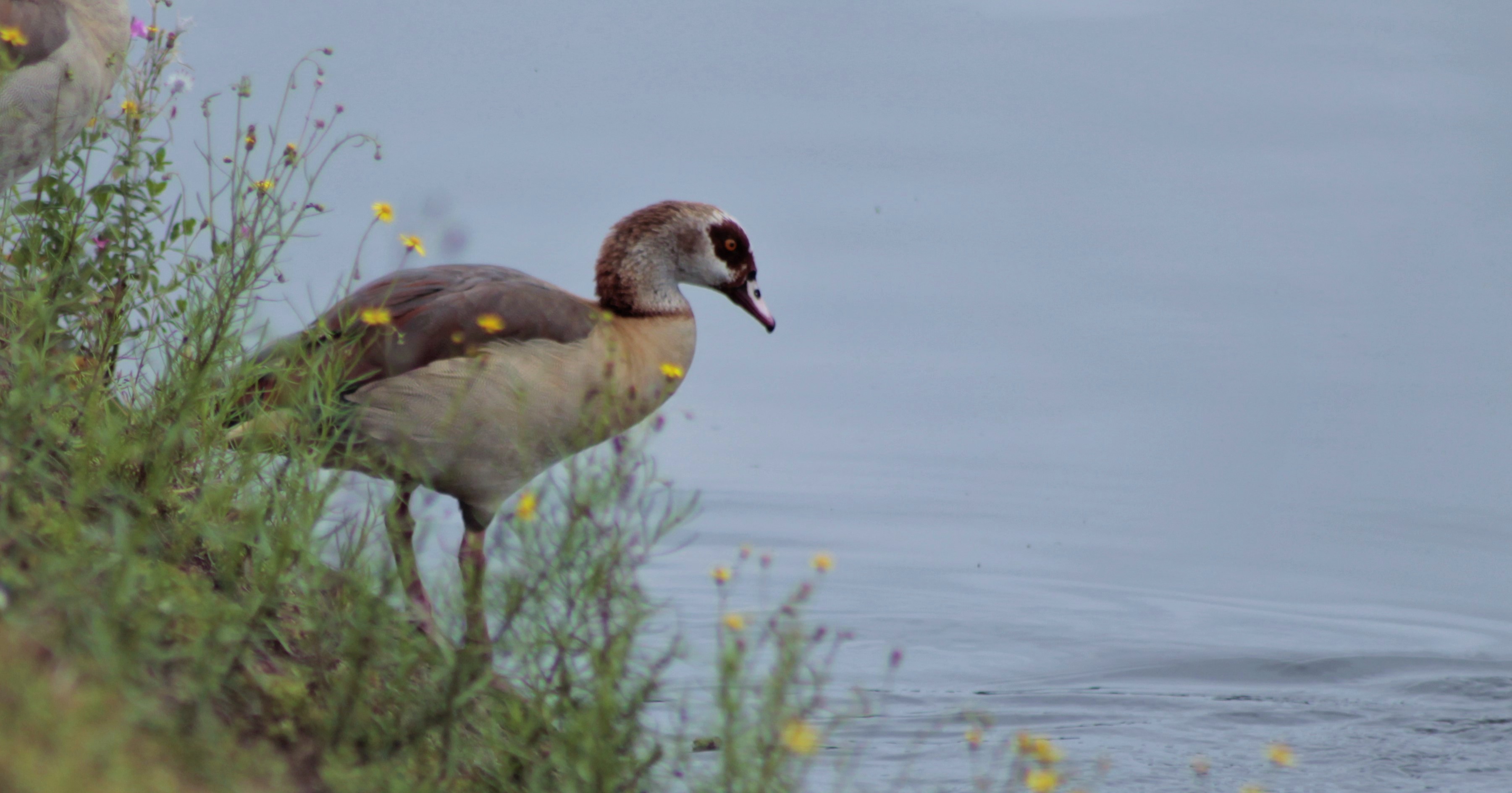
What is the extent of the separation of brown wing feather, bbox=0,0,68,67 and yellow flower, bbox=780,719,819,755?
11.2 ft

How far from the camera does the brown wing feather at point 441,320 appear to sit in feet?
16.9

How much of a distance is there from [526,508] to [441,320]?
6.95 ft

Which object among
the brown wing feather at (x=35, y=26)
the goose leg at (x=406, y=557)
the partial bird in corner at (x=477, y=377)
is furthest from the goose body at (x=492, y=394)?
the brown wing feather at (x=35, y=26)

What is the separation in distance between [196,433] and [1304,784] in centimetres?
428

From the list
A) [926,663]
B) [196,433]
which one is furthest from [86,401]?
[926,663]

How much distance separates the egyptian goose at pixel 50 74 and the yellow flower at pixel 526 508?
2373 mm

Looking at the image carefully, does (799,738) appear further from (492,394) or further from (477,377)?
(492,394)

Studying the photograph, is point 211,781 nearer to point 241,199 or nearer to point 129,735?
point 129,735

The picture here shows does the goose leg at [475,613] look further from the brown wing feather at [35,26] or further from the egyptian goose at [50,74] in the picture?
the brown wing feather at [35,26]

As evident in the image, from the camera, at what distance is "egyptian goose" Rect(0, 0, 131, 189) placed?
16.2 feet

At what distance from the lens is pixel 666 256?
582cm

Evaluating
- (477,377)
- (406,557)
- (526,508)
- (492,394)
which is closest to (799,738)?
(526,508)

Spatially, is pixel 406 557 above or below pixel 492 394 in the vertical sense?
below

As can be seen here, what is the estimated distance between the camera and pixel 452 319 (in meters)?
5.22
